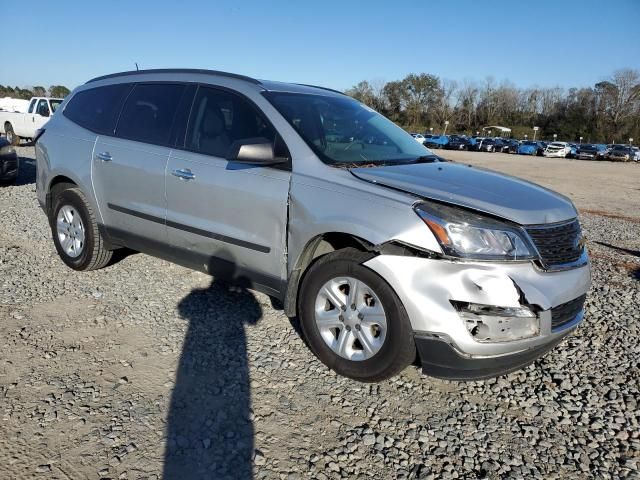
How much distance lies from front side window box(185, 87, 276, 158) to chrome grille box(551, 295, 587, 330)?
2.18 metres

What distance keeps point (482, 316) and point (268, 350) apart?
1.52 meters

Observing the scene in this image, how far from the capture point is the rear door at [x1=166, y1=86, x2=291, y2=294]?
330 centimetres

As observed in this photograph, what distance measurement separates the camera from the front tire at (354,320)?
9.05ft

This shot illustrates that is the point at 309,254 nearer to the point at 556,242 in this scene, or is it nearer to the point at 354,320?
the point at 354,320

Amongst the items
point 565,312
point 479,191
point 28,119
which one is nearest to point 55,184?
point 479,191

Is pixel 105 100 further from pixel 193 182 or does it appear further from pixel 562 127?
pixel 562 127

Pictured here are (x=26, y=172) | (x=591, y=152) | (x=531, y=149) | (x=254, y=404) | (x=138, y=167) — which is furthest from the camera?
(x=531, y=149)

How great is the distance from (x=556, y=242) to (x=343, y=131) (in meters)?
1.75

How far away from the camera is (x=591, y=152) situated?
159 feet

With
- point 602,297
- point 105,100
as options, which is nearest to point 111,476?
point 105,100

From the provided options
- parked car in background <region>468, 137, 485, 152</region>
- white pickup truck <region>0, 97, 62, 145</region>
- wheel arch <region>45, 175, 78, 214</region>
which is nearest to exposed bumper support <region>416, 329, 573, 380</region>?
wheel arch <region>45, 175, 78, 214</region>

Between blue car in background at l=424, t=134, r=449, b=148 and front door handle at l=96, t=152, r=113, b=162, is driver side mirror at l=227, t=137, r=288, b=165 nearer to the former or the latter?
front door handle at l=96, t=152, r=113, b=162

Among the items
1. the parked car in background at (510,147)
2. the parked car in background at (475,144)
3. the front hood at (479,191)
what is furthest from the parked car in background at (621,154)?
the front hood at (479,191)

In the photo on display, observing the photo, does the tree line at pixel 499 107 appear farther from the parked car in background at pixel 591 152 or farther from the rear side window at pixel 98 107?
the rear side window at pixel 98 107
